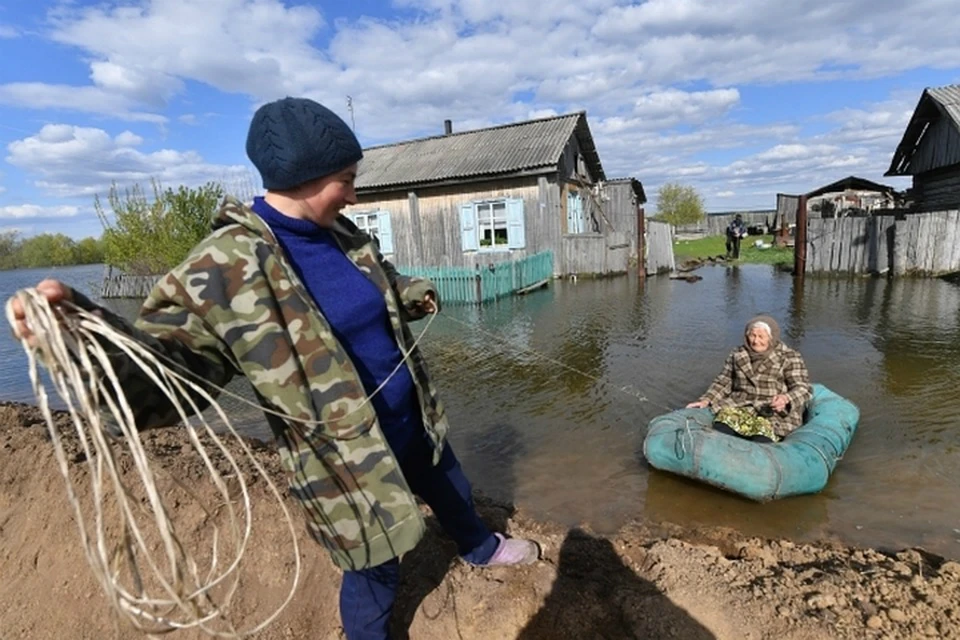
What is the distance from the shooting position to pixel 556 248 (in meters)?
17.2

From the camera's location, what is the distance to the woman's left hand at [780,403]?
15.9 feet

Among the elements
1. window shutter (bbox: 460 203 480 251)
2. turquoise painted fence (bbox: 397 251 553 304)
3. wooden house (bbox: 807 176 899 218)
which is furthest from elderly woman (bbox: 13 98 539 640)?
wooden house (bbox: 807 176 899 218)

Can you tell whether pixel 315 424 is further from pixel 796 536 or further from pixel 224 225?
pixel 796 536

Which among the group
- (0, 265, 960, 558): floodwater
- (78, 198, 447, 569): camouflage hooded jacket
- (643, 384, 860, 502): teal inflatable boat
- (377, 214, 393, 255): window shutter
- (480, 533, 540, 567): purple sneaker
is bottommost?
(0, 265, 960, 558): floodwater

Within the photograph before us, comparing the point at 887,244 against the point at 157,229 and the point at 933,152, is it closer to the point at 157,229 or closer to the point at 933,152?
the point at 933,152

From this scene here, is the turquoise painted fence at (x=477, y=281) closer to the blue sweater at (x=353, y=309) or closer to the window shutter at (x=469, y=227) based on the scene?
the window shutter at (x=469, y=227)

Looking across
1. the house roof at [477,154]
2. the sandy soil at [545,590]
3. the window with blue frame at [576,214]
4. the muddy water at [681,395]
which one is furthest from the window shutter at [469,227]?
the sandy soil at [545,590]

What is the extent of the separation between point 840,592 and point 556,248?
49.2ft

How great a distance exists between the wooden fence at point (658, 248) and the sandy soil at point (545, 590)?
1504cm

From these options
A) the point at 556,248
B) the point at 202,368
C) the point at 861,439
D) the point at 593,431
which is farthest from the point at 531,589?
the point at 556,248

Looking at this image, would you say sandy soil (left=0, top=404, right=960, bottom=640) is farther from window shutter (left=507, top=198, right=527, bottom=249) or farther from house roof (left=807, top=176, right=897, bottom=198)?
house roof (left=807, top=176, right=897, bottom=198)

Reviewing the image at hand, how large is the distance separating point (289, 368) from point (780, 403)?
4641mm

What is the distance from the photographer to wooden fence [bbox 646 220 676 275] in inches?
691

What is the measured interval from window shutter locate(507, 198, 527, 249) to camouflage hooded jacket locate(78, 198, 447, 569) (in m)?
15.4
